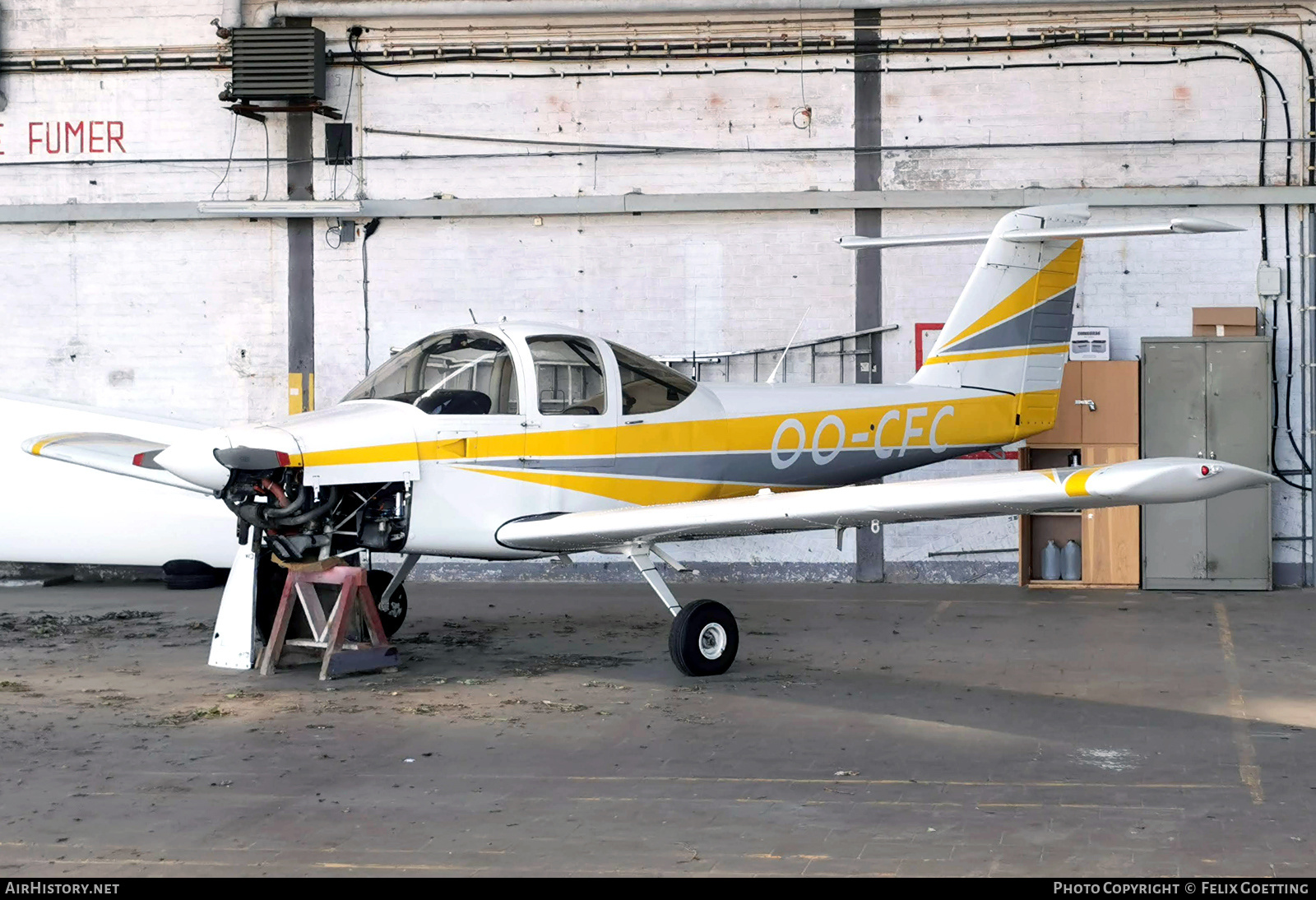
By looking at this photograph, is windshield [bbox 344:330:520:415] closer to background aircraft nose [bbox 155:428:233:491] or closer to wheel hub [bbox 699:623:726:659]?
background aircraft nose [bbox 155:428:233:491]

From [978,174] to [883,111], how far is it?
0.99 m

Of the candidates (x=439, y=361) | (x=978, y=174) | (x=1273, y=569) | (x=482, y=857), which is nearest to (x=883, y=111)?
(x=978, y=174)

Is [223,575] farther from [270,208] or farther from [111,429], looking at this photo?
[270,208]

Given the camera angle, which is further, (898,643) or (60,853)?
(898,643)

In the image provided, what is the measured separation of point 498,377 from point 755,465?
1.86m

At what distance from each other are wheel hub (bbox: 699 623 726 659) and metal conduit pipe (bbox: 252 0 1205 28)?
648cm

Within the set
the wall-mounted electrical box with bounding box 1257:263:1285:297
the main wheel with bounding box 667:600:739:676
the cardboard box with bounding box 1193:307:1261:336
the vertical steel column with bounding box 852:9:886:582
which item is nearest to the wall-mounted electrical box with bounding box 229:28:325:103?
the vertical steel column with bounding box 852:9:886:582

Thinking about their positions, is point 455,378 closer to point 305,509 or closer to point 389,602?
point 305,509

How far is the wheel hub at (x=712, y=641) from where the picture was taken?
24.2ft

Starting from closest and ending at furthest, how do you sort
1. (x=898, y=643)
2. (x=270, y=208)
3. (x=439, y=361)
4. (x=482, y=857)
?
(x=482, y=857) → (x=439, y=361) → (x=898, y=643) → (x=270, y=208)

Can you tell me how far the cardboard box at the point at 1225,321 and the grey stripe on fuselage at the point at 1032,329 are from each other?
1.83 m

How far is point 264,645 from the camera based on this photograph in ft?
25.4

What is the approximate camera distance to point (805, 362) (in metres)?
12.0

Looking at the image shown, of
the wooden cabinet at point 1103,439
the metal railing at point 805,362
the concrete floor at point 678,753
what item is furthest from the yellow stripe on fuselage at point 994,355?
the metal railing at point 805,362
